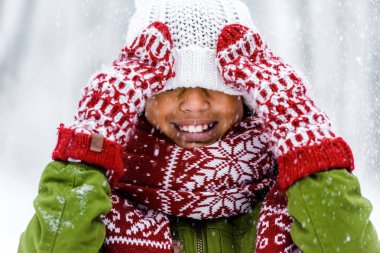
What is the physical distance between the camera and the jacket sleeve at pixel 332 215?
1219 mm

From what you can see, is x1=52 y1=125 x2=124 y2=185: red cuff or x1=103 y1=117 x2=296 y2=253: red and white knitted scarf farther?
x1=103 y1=117 x2=296 y2=253: red and white knitted scarf

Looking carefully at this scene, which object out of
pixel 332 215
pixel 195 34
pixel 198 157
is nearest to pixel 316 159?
pixel 332 215

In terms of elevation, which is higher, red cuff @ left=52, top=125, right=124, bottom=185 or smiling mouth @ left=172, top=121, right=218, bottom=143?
smiling mouth @ left=172, top=121, right=218, bottom=143

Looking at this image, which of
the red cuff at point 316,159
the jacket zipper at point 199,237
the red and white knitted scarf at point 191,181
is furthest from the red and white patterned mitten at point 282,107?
the jacket zipper at point 199,237

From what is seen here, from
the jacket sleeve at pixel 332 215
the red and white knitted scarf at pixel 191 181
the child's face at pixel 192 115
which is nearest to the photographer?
the jacket sleeve at pixel 332 215

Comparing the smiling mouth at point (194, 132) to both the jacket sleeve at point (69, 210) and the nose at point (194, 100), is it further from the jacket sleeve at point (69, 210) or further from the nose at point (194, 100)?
the jacket sleeve at point (69, 210)

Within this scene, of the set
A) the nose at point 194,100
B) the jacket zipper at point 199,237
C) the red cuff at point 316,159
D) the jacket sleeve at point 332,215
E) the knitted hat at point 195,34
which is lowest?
the jacket zipper at point 199,237

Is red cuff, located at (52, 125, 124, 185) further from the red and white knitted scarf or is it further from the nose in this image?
the nose

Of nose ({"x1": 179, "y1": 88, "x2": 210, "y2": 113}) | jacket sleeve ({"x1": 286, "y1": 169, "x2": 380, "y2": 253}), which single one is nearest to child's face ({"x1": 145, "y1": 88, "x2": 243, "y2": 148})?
nose ({"x1": 179, "y1": 88, "x2": 210, "y2": 113})

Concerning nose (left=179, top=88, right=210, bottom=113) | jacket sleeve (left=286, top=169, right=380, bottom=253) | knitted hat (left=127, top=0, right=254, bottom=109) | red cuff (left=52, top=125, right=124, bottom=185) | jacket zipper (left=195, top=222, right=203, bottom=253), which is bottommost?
jacket zipper (left=195, top=222, right=203, bottom=253)

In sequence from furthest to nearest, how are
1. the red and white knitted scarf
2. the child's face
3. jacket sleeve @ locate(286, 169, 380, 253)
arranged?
the child's face → the red and white knitted scarf → jacket sleeve @ locate(286, 169, 380, 253)

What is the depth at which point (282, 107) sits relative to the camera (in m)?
1.35

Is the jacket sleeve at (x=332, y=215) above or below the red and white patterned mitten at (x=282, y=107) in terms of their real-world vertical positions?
below

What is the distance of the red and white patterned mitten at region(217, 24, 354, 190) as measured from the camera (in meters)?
1.27
